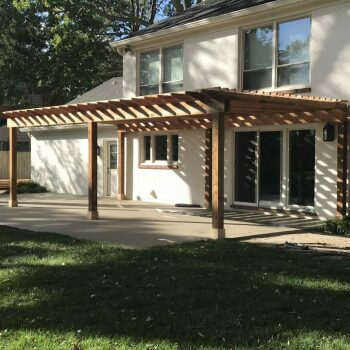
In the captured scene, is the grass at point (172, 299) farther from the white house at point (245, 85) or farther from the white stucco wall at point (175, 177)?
the white stucco wall at point (175, 177)

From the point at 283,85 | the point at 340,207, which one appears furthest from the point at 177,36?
Result: the point at 340,207

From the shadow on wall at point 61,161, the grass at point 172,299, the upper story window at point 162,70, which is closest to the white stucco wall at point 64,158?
the shadow on wall at point 61,161

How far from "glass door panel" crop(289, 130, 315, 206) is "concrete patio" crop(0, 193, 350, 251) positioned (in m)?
0.55

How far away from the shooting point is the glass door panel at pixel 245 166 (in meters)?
→ 14.0

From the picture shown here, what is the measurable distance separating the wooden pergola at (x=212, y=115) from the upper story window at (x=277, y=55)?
1.16 meters

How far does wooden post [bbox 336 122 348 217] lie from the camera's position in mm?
11516

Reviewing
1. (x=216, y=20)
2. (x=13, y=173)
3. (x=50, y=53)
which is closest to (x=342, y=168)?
(x=216, y=20)

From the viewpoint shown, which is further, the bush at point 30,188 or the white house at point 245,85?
the bush at point 30,188

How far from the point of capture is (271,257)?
302 inches

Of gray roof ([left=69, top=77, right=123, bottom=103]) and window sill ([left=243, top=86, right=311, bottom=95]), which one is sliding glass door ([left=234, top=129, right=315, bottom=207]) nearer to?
window sill ([left=243, top=86, right=311, bottom=95])

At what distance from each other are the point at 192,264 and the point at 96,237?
295 centimetres

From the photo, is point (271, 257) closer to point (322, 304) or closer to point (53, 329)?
point (322, 304)

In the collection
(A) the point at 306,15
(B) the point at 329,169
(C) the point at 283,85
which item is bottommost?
(B) the point at 329,169

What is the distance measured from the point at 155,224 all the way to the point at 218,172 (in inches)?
105
